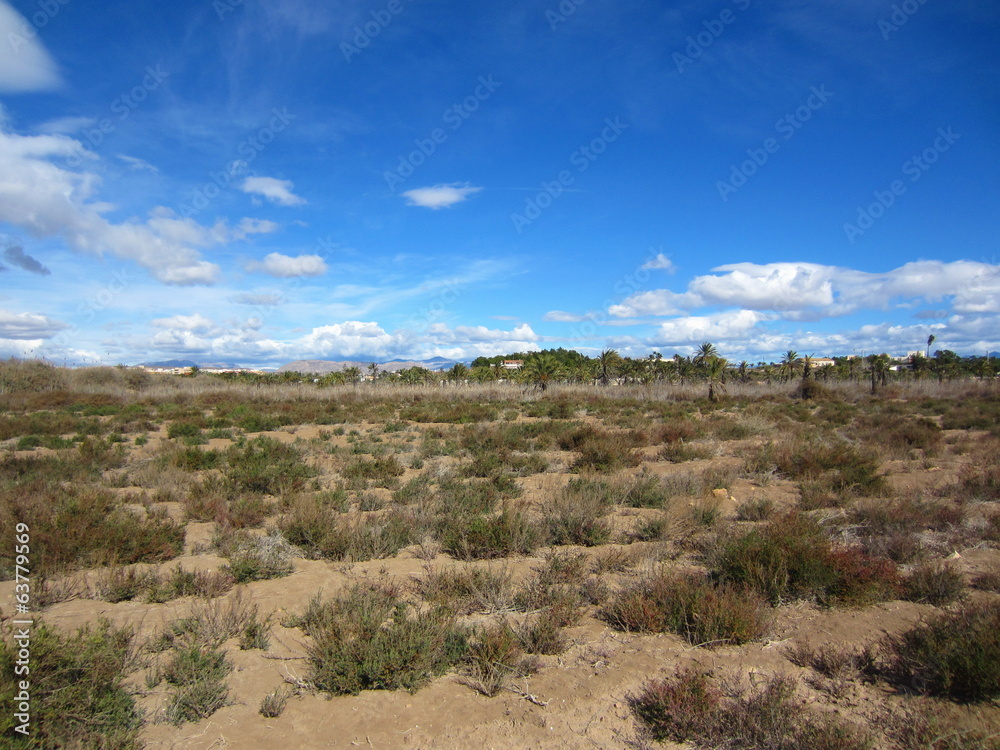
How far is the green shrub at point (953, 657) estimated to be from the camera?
3711 mm

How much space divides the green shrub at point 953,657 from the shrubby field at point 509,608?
0.02 m

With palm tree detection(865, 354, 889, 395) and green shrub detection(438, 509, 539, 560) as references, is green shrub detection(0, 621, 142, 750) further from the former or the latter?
palm tree detection(865, 354, 889, 395)

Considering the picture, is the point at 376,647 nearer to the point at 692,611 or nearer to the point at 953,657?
the point at 692,611

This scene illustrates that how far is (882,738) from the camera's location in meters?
3.49

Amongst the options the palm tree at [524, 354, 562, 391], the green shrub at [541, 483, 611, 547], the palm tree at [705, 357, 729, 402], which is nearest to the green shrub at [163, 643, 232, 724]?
the green shrub at [541, 483, 611, 547]

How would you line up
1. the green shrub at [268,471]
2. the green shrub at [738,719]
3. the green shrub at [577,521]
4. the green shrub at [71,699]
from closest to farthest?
1. the green shrub at [71,699]
2. the green shrub at [738,719]
3. the green shrub at [577,521]
4. the green shrub at [268,471]

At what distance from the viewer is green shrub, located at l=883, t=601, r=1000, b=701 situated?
371cm

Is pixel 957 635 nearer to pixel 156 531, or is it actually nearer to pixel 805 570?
pixel 805 570

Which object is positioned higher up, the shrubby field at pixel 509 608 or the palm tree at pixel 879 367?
the palm tree at pixel 879 367

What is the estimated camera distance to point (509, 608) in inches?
212

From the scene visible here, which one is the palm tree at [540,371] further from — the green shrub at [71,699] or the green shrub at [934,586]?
the green shrub at [71,699]

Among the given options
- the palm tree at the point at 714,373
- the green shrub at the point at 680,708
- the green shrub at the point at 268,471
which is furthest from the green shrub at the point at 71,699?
the palm tree at the point at 714,373

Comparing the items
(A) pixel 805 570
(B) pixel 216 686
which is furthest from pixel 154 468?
(A) pixel 805 570

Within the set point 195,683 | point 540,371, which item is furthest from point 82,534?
point 540,371
